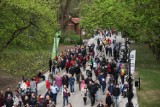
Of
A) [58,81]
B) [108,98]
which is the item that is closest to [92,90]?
[108,98]

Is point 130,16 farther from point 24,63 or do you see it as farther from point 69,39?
point 69,39

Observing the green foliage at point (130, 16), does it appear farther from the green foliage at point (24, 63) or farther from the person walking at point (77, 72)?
the green foliage at point (24, 63)

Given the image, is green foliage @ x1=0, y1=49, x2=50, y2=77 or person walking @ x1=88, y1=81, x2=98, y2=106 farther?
green foliage @ x1=0, y1=49, x2=50, y2=77

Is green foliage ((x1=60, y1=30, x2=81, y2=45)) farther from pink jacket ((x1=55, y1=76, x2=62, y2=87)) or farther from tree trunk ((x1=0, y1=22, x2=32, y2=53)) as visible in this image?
pink jacket ((x1=55, y1=76, x2=62, y2=87))

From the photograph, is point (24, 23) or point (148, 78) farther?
point (148, 78)

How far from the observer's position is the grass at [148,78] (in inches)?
998

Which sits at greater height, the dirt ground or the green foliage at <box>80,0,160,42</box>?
the green foliage at <box>80,0,160,42</box>

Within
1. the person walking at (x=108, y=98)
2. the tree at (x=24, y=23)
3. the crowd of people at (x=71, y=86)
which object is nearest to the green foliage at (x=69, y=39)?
the crowd of people at (x=71, y=86)

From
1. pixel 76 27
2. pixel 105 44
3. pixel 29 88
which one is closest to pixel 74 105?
pixel 29 88

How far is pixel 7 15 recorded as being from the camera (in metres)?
29.8

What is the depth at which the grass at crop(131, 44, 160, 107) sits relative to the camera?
2536 centimetres

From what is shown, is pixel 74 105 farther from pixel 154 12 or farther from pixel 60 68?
pixel 60 68

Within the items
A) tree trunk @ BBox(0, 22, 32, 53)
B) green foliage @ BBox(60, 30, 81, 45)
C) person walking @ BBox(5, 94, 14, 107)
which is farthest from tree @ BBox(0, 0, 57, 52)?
green foliage @ BBox(60, 30, 81, 45)

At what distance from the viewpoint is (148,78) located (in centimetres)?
3262
